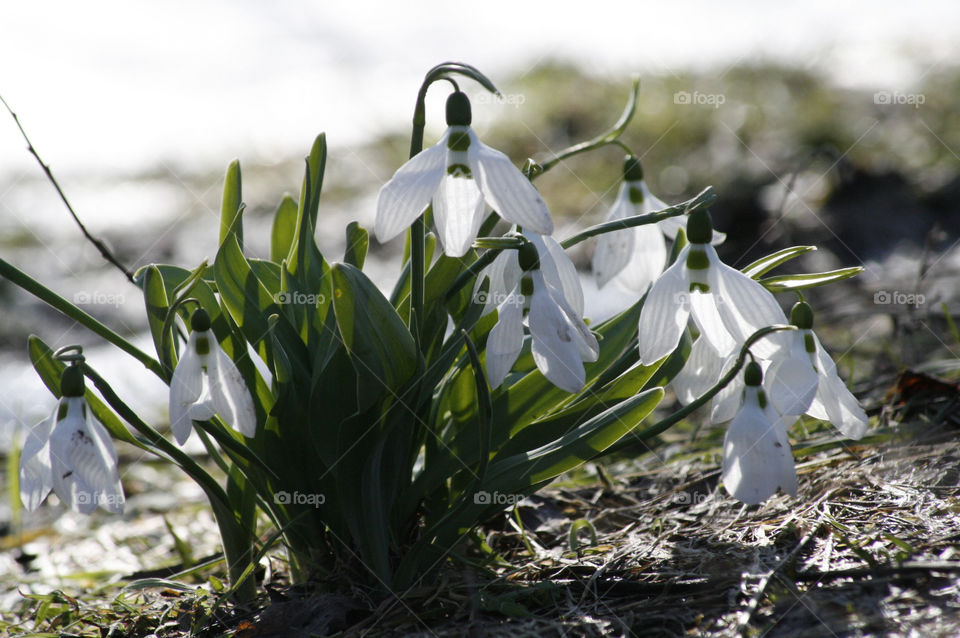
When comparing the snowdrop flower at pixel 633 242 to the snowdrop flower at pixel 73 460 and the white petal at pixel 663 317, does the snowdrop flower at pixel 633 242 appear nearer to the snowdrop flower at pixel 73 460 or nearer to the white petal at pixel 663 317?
the white petal at pixel 663 317

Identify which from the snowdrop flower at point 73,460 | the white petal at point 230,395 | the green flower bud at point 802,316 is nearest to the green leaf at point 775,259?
the green flower bud at point 802,316

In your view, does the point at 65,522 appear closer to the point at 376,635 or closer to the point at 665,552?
the point at 376,635

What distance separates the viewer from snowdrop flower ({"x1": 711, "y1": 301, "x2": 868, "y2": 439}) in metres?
1.31

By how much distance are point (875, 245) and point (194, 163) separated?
22.4 feet

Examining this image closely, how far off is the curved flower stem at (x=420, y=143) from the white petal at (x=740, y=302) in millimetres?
443

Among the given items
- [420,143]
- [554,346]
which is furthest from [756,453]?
[420,143]

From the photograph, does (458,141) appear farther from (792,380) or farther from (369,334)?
(792,380)

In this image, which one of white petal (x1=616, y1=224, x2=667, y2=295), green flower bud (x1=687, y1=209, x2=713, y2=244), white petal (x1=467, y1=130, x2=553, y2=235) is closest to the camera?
white petal (x1=467, y1=130, x2=553, y2=235)

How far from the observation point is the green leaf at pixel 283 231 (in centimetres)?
183

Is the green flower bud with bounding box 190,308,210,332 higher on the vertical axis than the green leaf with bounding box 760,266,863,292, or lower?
higher

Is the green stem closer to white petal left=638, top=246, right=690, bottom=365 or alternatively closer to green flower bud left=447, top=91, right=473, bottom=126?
green flower bud left=447, top=91, right=473, bottom=126

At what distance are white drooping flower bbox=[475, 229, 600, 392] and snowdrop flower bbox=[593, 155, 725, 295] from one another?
29 cm

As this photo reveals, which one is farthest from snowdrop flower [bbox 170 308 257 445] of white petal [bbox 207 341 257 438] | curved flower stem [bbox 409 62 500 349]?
curved flower stem [bbox 409 62 500 349]

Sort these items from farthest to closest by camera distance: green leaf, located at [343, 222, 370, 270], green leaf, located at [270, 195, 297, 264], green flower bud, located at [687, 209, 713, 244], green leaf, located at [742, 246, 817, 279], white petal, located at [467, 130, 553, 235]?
1. green leaf, located at [270, 195, 297, 264]
2. green leaf, located at [343, 222, 370, 270]
3. green leaf, located at [742, 246, 817, 279]
4. green flower bud, located at [687, 209, 713, 244]
5. white petal, located at [467, 130, 553, 235]
